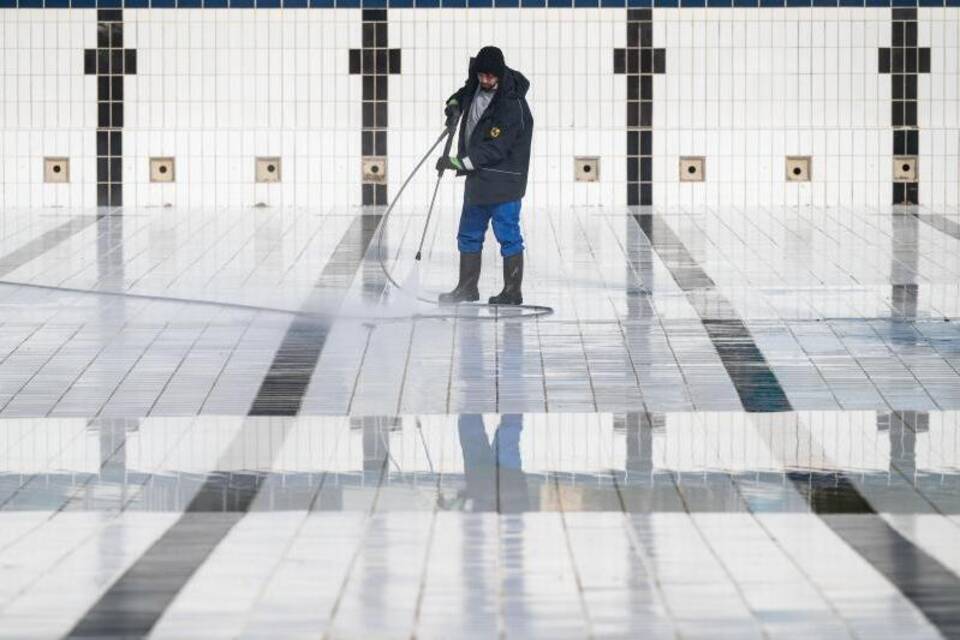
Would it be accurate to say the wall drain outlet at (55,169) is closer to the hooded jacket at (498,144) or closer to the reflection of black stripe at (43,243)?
the reflection of black stripe at (43,243)

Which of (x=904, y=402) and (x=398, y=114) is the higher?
(x=398, y=114)

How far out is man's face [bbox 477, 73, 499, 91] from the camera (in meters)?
11.5

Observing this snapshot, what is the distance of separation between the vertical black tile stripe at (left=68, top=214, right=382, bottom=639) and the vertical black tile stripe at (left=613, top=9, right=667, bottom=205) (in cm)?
748

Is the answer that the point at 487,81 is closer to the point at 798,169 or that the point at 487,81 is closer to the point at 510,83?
the point at 510,83

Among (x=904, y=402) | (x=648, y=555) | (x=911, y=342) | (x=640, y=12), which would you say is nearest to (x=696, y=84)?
(x=640, y=12)

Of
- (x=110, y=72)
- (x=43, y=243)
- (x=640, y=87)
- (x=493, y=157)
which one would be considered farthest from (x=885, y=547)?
(x=110, y=72)

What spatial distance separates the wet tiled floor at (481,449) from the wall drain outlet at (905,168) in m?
4.03

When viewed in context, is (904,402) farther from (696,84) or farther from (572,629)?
(696,84)

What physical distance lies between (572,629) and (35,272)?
8.88m

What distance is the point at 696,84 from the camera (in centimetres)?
1794

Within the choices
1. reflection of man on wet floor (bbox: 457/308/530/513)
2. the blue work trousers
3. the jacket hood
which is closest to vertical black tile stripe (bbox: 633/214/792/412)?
reflection of man on wet floor (bbox: 457/308/530/513)

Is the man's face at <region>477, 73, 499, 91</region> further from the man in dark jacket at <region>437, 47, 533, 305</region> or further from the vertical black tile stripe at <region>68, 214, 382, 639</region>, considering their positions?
the vertical black tile stripe at <region>68, 214, 382, 639</region>

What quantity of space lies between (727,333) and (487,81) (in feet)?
6.66

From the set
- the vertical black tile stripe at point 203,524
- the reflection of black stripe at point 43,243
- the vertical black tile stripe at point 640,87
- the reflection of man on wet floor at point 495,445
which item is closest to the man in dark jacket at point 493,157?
the vertical black tile stripe at point 203,524
